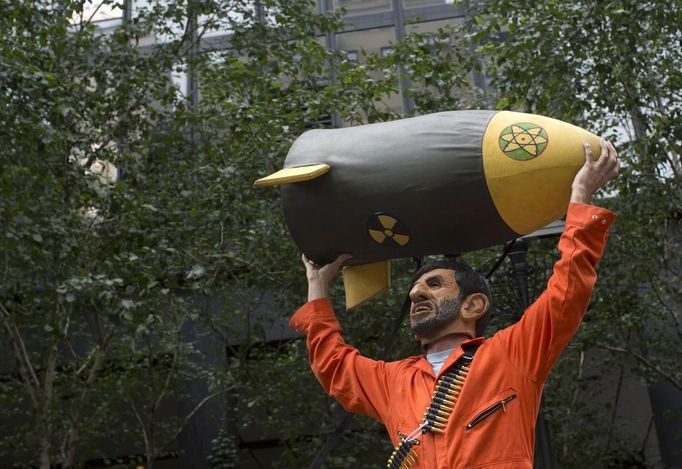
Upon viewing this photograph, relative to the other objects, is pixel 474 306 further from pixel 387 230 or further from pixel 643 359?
pixel 643 359

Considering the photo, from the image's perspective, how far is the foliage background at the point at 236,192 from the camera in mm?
8133

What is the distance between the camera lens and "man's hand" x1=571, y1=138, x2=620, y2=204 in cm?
308

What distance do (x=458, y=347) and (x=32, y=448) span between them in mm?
10215

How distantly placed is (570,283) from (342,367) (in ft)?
3.57

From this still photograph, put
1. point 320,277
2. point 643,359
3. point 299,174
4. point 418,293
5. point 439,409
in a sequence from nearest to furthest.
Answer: point 439,409 < point 299,174 < point 418,293 < point 320,277 < point 643,359

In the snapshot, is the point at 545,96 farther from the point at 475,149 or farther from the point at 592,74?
the point at 475,149

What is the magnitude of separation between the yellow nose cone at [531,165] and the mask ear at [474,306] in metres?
0.35

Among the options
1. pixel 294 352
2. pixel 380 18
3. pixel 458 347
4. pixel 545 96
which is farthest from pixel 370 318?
pixel 380 18

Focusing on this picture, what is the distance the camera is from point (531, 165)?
3184mm

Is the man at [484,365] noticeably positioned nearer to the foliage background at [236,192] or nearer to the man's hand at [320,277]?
the man's hand at [320,277]

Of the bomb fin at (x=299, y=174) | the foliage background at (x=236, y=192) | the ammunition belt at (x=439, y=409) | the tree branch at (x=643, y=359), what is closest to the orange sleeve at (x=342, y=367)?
the ammunition belt at (x=439, y=409)

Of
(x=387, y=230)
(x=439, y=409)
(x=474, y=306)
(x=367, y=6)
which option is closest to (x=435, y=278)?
(x=474, y=306)

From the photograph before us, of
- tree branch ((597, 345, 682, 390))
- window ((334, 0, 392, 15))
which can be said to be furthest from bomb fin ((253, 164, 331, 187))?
window ((334, 0, 392, 15))

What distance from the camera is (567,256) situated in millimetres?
3049
